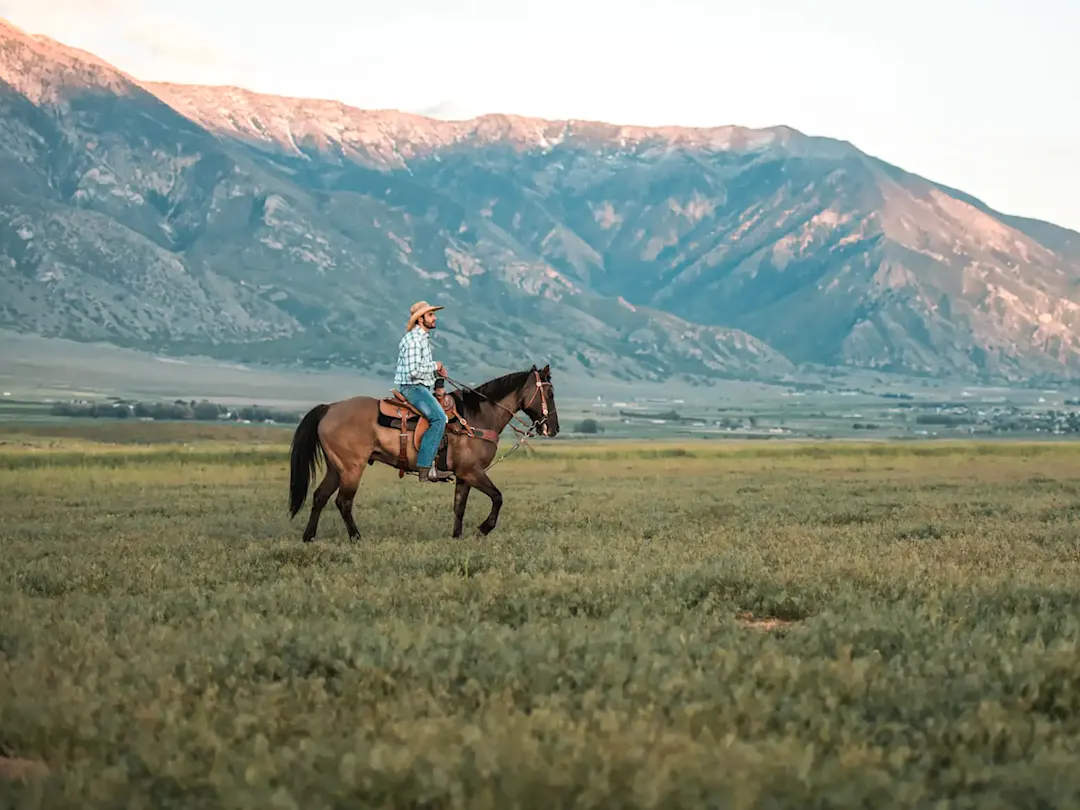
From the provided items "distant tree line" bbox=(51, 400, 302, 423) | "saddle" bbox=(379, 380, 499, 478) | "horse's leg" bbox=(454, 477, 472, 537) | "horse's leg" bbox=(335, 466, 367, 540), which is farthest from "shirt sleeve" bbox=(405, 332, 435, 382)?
"distant tree line" bbox=(51, 400, 302, 423)

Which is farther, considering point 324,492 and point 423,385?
point 324,492

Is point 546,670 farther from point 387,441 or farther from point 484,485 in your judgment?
point 484,485

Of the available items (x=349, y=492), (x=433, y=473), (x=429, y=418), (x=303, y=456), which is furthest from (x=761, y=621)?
(x=303, y=456)

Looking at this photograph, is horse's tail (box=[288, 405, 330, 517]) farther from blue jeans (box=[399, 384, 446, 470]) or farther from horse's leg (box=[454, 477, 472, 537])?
horse's leg (box=[454, 477, 472, 537])

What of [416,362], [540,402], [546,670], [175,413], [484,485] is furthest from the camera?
[175,413]

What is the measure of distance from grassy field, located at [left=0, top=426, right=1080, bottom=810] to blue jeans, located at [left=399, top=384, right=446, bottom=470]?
5.02 feet

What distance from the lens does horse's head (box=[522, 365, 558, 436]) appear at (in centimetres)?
2538

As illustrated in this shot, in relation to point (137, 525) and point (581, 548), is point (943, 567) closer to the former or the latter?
point (581, 548)

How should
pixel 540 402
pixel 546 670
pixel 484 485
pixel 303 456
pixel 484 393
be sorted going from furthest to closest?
pixel 540 402
pixel 484 393
pixel 484 485
pixel 303 456
pixel 546 670

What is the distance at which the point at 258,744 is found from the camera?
8.80 m

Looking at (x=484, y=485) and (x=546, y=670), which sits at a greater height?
(x=484, y=485)

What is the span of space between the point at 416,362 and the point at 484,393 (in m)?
2.00

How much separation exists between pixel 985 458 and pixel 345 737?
237 ft

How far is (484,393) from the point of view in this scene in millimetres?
25172
